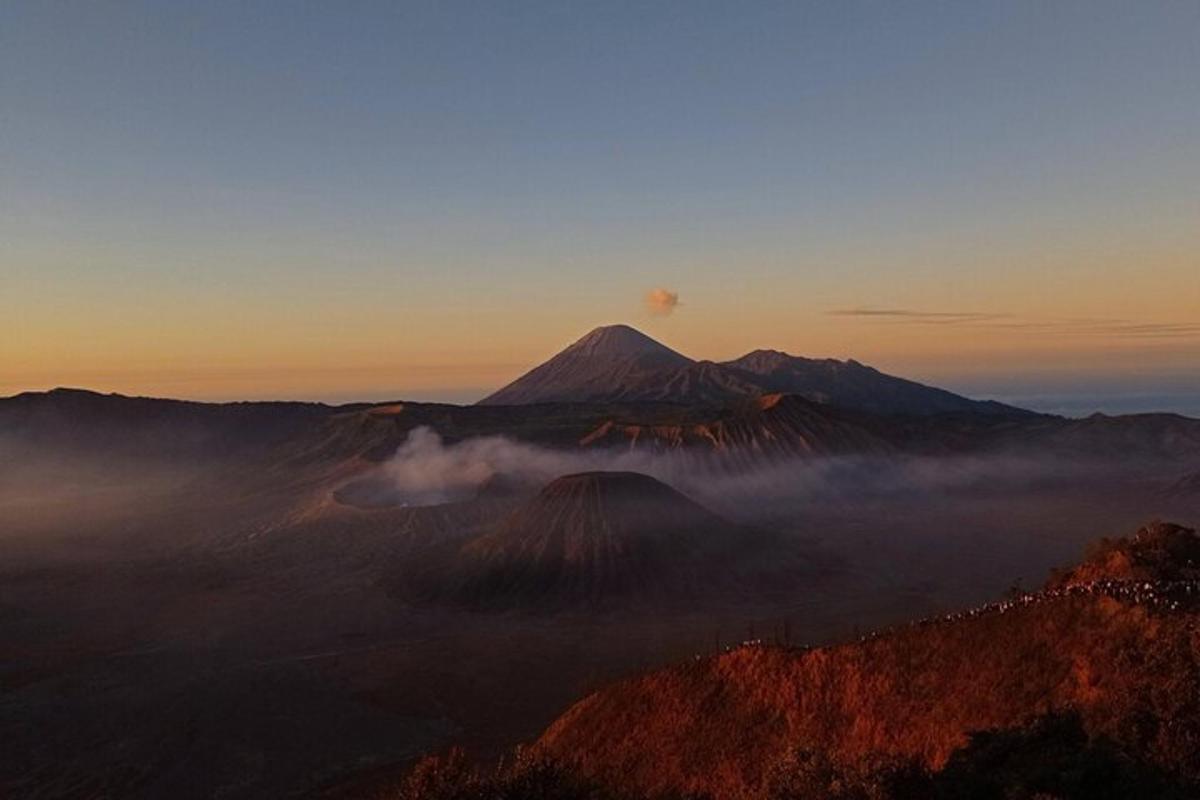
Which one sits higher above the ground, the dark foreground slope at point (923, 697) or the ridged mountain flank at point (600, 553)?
the dark foreground slope at point (923, 697)

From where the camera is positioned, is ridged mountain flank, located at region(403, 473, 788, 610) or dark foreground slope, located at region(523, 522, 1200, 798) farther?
ridged mountain flank, located at region(403, 473, 788, 610)

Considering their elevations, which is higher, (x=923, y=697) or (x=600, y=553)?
(x=923, y=697)

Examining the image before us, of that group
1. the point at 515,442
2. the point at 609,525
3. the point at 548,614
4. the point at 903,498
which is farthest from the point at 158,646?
the point at 903,498

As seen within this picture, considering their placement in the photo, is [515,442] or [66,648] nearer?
[66,648]

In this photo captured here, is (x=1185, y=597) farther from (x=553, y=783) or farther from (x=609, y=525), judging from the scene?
(x=609, y=525)

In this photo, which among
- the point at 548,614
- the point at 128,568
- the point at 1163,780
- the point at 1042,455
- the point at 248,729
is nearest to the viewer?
the point at 1163,780

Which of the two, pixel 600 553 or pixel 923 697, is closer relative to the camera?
pixel 923 697

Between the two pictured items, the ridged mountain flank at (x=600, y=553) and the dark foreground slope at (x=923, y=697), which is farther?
the ridged mountain flank at (x=600, y=553)

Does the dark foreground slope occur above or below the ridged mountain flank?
above
